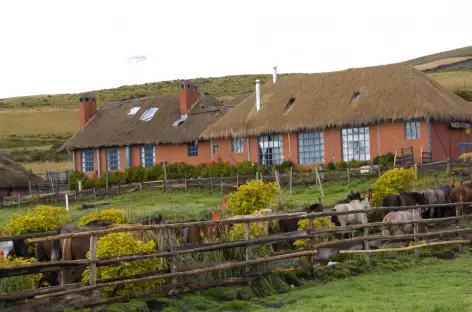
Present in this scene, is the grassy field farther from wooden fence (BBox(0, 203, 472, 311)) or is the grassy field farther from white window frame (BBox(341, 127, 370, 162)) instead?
wooden fence (BBox(0, 203, 472, 311))

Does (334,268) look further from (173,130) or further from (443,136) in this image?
(173,130)

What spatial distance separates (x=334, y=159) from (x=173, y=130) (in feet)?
36.9

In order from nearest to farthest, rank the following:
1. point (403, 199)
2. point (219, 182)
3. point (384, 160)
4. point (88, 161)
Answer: point (403, 199)
point (384, 160)
point (219, 182)
point (88, 161)

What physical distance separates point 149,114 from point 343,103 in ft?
48.9

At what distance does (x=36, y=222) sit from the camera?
1792 centimetres

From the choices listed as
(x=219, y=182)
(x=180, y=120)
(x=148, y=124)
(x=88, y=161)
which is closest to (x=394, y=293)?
(x=219, y=182)

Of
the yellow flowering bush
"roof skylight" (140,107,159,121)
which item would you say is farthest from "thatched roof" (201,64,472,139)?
the yellow flowering bush

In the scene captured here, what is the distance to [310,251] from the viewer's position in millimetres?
15539

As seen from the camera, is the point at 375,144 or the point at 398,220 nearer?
the point at 398,220

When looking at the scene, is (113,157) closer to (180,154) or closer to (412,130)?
(180,154)

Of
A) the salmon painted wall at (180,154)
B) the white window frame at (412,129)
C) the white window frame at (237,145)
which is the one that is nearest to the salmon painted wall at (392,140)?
the white window frame at (412,129)

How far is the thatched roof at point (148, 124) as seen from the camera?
150ft

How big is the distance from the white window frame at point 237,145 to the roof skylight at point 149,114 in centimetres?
805

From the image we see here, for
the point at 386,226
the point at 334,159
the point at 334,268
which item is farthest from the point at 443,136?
the point at 334,268
